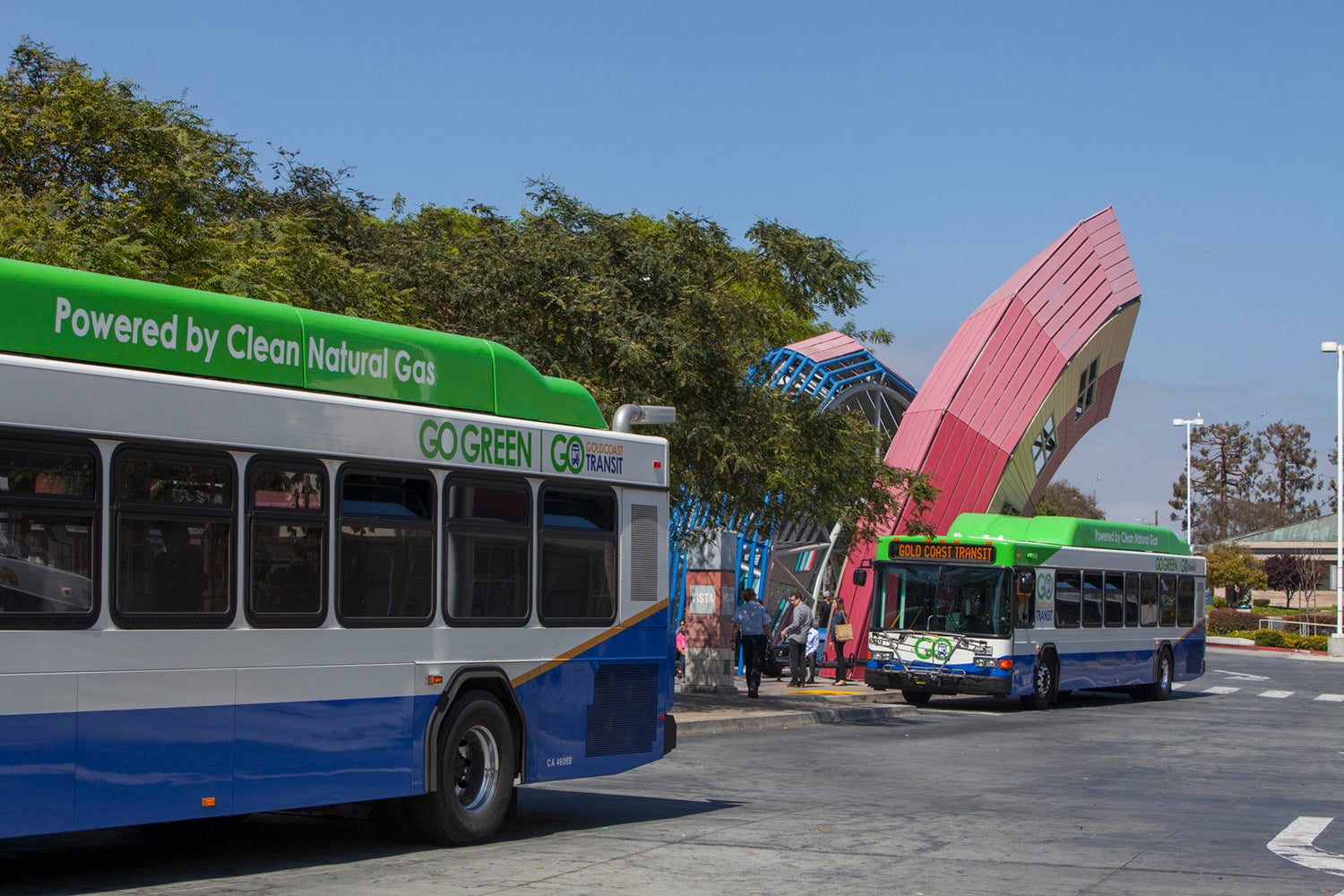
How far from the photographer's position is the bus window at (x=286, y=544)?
904 cm

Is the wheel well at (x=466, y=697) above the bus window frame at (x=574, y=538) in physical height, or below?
below

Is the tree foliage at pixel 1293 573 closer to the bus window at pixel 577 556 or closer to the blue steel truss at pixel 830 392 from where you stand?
the blue steel truss at pixel 830 392

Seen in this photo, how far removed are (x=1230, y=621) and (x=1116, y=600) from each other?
4720cm

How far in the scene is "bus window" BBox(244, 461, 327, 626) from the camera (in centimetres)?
904

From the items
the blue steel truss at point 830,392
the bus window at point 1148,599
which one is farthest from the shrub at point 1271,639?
the bus window at point 1148,599

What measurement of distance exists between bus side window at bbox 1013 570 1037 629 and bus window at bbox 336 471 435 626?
1770 centimetres

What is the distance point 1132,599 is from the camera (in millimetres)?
30625

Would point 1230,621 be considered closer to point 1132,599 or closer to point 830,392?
point 830,392

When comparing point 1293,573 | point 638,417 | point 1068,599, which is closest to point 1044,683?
point 1068,599

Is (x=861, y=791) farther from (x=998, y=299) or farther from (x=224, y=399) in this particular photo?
(x=998, y=299)

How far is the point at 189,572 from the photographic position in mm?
8672

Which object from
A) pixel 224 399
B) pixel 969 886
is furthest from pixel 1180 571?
pixel 224 399

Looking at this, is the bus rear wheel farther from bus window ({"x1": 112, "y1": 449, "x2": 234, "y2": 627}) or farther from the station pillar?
bus window ({"x1": 112, "y1": 449, "x2": 234, "y2": 627})

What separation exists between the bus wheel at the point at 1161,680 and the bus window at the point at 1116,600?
86.6 inches
